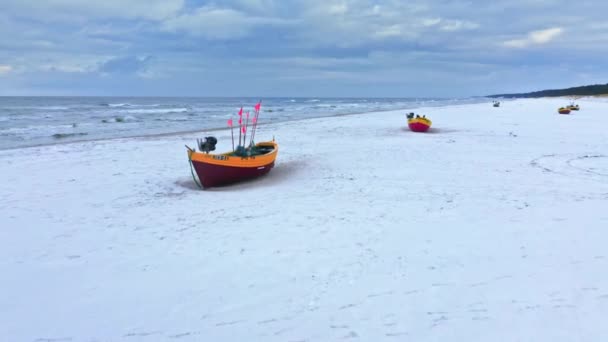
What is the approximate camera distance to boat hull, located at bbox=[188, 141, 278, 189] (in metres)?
9.15

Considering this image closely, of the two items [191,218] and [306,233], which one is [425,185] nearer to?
[306,233]

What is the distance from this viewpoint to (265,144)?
→ 12.3 meters

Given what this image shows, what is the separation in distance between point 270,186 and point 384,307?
227 inches

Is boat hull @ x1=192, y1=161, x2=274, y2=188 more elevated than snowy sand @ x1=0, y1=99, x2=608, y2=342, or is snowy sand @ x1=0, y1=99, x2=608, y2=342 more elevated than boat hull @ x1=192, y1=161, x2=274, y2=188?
boat hull @ x1=192, y1=161, x2=274, y2=188

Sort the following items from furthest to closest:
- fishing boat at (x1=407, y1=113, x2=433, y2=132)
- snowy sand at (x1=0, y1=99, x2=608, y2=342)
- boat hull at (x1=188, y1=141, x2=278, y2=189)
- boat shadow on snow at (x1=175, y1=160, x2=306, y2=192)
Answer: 1. fishing boat at (x1=407, y1=113, x2=433, y2=132)
2. boat shadow on snow at (x1=175, y1=160, x2=306, y2=192)
3. boat hull at (x1=188, y1=141, x2=278, y2=189)
4. snowy sand at (x1=0, y1=99, x2=608, y2=342)

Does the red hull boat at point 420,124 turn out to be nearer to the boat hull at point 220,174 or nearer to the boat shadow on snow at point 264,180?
the boat shadow on snow at point 264,180

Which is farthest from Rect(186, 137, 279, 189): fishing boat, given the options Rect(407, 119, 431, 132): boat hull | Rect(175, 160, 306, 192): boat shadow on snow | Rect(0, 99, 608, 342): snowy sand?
Rect(407, 119, 431, 132): boat hull

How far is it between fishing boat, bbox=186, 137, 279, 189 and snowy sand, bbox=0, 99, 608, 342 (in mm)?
395

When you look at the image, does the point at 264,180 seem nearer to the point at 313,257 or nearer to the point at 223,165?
the point at 223,165

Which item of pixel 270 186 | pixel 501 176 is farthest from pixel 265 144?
pixel 501 176

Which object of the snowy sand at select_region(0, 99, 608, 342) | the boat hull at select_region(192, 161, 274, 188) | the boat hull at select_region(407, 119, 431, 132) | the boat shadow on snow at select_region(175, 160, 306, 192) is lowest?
the snowy sand at select_region(0, 99, 608, 342)

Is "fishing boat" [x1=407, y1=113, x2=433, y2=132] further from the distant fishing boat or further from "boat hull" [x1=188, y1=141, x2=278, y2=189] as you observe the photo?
"boat hull" [x1=188, y1=141, x2=278, y2=189]

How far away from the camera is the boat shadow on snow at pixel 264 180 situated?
374 inches

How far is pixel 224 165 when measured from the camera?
941 centimetres
